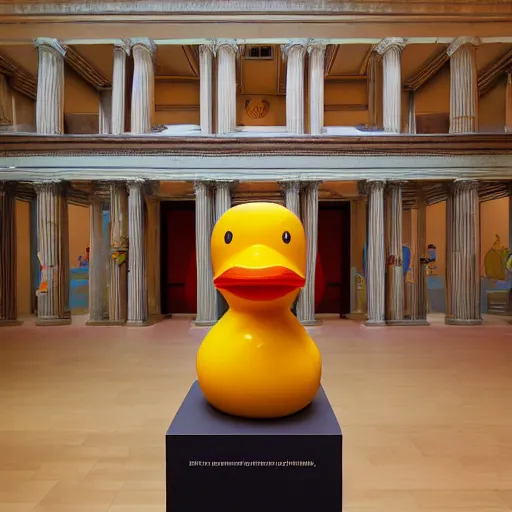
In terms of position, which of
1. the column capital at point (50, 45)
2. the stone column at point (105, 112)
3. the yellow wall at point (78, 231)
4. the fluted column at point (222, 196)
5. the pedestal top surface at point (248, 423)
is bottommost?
the pedestal top surface at point (248, 423)

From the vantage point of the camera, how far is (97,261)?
1102cm

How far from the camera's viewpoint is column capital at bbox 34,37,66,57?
9750mm

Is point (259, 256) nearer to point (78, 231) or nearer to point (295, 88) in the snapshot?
point (295, 88)

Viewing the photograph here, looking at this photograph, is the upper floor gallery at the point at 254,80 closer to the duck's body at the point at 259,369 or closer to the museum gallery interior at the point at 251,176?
the museum gallery interior at the point at 251,176

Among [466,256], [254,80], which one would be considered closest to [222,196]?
[254,80]

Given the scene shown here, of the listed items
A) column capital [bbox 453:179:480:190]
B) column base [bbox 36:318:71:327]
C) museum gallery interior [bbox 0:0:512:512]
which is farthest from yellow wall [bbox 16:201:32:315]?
column capital [bbox 453:179:480:190]

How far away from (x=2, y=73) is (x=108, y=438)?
1040 cm

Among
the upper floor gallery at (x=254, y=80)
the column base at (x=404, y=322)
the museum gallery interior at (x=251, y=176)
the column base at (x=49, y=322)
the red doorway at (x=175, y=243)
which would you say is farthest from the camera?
the red doorway at (x=175, y=243)

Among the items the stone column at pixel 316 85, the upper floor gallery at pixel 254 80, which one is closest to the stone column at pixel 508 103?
the upper floor gallery at pixel 254 80

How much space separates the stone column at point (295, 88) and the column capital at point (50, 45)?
534 centimetres

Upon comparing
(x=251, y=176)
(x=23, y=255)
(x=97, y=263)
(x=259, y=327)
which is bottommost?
(x=259, y=327)

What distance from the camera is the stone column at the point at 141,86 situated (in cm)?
1020

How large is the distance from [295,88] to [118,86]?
4340mm

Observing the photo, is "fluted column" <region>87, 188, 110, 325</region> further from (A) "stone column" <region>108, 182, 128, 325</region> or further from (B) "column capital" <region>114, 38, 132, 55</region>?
(B) "column capital" <region>114, 38, 132, 55</region>
